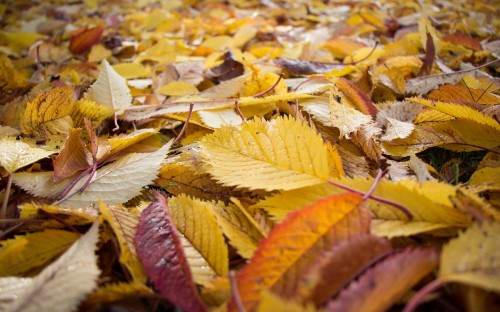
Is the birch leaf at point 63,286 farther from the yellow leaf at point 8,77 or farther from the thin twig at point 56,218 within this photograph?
the yellow leaf at point 8,77

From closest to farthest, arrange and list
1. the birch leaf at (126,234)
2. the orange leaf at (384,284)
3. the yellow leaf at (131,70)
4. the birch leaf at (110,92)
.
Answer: the orange leaf at (384,284) → the birch leaf at (126,234) → the birch leaf at (110,92) → the yellow leaf at (131,70)

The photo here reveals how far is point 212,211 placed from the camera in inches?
18.9

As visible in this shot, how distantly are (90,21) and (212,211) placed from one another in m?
2.13

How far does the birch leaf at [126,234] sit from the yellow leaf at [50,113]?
12.7 inches

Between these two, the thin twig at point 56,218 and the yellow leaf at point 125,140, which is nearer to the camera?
the thin twig at point 56,218

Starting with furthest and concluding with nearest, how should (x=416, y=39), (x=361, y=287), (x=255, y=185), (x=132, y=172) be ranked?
(x=416, y=39)
(x=132, y=172)
(x=255, y=185)
(x=361, y=287)

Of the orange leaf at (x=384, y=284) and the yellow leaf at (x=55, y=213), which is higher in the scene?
the orange leaf at (x=384, y=284)

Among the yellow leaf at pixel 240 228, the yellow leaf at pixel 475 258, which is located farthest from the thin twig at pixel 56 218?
the yellow leaf at pixel 475 258

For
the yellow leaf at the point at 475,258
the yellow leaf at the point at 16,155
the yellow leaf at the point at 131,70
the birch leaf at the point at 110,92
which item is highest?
the yellow leaf at the point at 475,258

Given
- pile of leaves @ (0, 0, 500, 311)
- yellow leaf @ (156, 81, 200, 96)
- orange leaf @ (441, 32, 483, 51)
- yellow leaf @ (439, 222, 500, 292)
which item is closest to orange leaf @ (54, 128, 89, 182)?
pile of leaves @ (0, 0, 500, 311)

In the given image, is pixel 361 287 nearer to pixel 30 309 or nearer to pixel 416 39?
pixel 30 309

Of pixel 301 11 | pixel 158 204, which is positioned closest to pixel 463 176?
pixel 158 204

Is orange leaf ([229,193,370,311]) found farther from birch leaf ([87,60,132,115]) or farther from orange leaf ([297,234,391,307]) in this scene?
birch leaf ([87,60,132,115])

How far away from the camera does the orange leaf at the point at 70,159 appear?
0.58 meters
